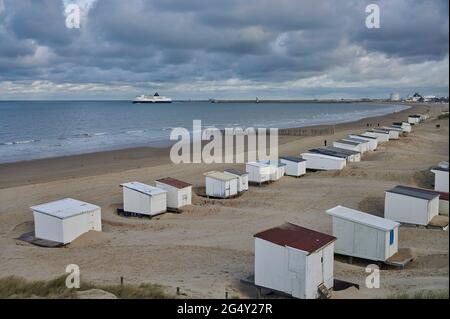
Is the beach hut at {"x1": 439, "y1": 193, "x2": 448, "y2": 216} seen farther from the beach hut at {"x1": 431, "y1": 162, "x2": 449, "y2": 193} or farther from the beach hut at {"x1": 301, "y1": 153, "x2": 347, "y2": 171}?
the beach hut at {"x1": 301, "y1": 153, "x2": 347, "y2": 171}

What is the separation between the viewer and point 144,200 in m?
21.7

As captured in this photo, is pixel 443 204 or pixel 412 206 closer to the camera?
pixel 412 206

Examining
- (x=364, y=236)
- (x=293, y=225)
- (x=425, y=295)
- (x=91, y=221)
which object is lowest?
(x=91, y=221)

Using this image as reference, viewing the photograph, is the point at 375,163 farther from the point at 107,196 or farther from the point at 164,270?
the point at 164,270

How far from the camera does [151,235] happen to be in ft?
62.2

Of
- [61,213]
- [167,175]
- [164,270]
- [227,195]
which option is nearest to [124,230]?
[61,213]

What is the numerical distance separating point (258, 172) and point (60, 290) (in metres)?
18.7

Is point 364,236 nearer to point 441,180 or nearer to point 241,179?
point 441,180

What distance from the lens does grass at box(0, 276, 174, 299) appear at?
10.8m

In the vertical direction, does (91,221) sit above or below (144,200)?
below

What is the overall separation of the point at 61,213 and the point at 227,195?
9768 millimetres

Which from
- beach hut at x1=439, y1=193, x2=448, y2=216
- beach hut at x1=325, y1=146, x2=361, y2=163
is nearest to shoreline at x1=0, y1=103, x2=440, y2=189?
beach hut at x1=325, y1=146, x2=361, y2=163

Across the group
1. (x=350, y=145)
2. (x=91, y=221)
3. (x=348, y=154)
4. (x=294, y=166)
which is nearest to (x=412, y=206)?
Result: (x=294, y=166)

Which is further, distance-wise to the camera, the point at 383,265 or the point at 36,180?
the point at 36,180
